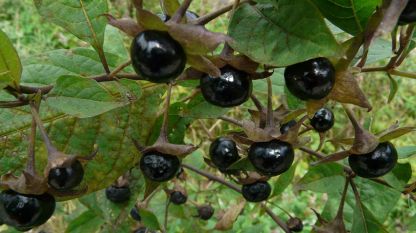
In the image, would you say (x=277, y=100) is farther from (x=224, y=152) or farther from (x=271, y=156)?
(x=271, y=156)

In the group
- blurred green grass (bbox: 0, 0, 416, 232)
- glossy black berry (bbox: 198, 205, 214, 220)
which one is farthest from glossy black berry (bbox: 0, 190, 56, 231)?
blurred green grass (bbox: 0, 0, 416, 232)

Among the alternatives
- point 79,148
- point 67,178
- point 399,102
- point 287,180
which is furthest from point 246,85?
point 399,102

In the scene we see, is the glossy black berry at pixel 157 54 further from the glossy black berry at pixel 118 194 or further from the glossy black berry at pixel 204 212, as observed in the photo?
the glossy black berry at pixel 204 212

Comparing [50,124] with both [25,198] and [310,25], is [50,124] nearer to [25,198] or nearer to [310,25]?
[25,198]

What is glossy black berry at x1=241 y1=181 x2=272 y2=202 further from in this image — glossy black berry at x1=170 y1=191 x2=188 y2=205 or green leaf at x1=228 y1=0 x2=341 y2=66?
green leaf at x1=228 y1=0 x2=341 y2=66

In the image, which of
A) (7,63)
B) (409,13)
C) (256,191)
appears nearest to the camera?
(409,13)

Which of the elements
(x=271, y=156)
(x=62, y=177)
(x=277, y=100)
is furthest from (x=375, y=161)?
(x=277, y=100)
